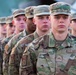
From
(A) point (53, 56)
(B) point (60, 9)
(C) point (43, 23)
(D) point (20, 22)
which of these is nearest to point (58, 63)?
(A) point (53, 56)

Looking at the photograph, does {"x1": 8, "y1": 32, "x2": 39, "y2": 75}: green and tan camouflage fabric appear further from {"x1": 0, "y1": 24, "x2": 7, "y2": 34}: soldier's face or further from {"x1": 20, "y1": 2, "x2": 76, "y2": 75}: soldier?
{"x1": 0, "y1": 24, "x2": 7, "y2": 34}: soldier's face

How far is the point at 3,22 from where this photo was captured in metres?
16.5

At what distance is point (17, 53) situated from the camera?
10352 millimetres

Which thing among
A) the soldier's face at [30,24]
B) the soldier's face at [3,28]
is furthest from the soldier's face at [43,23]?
the soldier's face at [3,28]

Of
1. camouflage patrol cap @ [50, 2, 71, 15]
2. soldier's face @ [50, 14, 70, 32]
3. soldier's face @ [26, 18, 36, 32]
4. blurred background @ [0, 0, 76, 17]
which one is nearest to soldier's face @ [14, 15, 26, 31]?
soldier's face @ [26, 18, 36, 32]

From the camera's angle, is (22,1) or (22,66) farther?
(22,1)

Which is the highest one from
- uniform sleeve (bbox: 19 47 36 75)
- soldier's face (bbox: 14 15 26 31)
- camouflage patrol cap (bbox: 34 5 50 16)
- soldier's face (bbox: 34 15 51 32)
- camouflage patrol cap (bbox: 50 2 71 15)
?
camouflage patrol cap (bbox: 50 2 71 15)

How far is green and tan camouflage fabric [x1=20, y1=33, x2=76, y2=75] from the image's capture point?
850 centimetres

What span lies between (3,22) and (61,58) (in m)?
8.15

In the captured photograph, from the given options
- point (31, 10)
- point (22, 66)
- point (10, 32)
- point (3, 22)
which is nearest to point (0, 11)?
point (3, 22)

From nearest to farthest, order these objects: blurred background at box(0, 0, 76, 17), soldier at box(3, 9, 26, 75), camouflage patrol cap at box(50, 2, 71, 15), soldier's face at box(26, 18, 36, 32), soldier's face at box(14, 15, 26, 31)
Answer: camouflage patrol cap at box(50, 2, 71, 15), soldier's face at box(26, 18, 36, 32), soldier at box(3, 9, 26, 75), soldier's face at box(14, 15, 26, 31), blurred background at box(0, 0, 76, 17)

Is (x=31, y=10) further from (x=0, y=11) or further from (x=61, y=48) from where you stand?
(x=0, y=11)

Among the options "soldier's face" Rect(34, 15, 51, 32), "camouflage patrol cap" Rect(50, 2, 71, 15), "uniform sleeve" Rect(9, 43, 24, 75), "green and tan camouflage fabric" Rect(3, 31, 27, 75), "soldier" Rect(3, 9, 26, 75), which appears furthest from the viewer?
"soldier" Rect(3, 9, 26, 75)

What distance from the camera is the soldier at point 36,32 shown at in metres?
9.67
